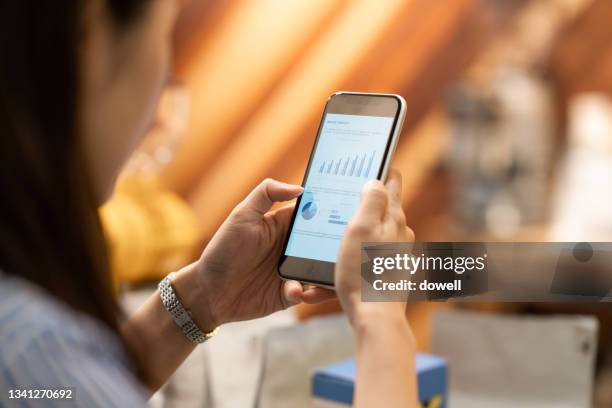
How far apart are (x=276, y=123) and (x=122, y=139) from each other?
134 cm

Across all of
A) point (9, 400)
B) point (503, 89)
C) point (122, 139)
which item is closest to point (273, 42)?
point (503, 89)

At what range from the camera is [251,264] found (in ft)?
2.43

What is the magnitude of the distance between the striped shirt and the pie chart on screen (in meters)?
0.27

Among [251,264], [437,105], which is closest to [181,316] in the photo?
[251,264]

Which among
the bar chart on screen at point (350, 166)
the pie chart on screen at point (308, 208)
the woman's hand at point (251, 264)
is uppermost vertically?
the bar chart on screen at point (350, 166)

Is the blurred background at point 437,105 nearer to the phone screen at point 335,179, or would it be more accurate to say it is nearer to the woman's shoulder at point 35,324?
the phone screen at point 335,179

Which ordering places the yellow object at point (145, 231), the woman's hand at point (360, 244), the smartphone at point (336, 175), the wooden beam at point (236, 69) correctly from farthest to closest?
the wooden beam at point (236, 69) → the yellow object at point (145, 231) → the smartphone at point (336, 175) → the woman's hand at point (360, 244)

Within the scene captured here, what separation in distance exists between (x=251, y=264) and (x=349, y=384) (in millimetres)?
158

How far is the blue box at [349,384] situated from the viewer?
0.79 m

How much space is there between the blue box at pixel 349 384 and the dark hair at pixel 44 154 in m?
0.34

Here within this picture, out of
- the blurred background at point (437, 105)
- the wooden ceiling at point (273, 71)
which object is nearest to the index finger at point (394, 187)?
the blurred background at point (437, 105)

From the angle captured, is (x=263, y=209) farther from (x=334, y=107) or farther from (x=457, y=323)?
(x=457, y=323)

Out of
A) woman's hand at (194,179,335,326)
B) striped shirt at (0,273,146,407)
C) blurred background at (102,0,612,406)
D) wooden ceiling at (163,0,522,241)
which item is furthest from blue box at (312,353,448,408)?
wooden ceiling at (163,0,522,241)

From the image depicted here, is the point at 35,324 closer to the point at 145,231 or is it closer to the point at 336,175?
the point at 336,175
